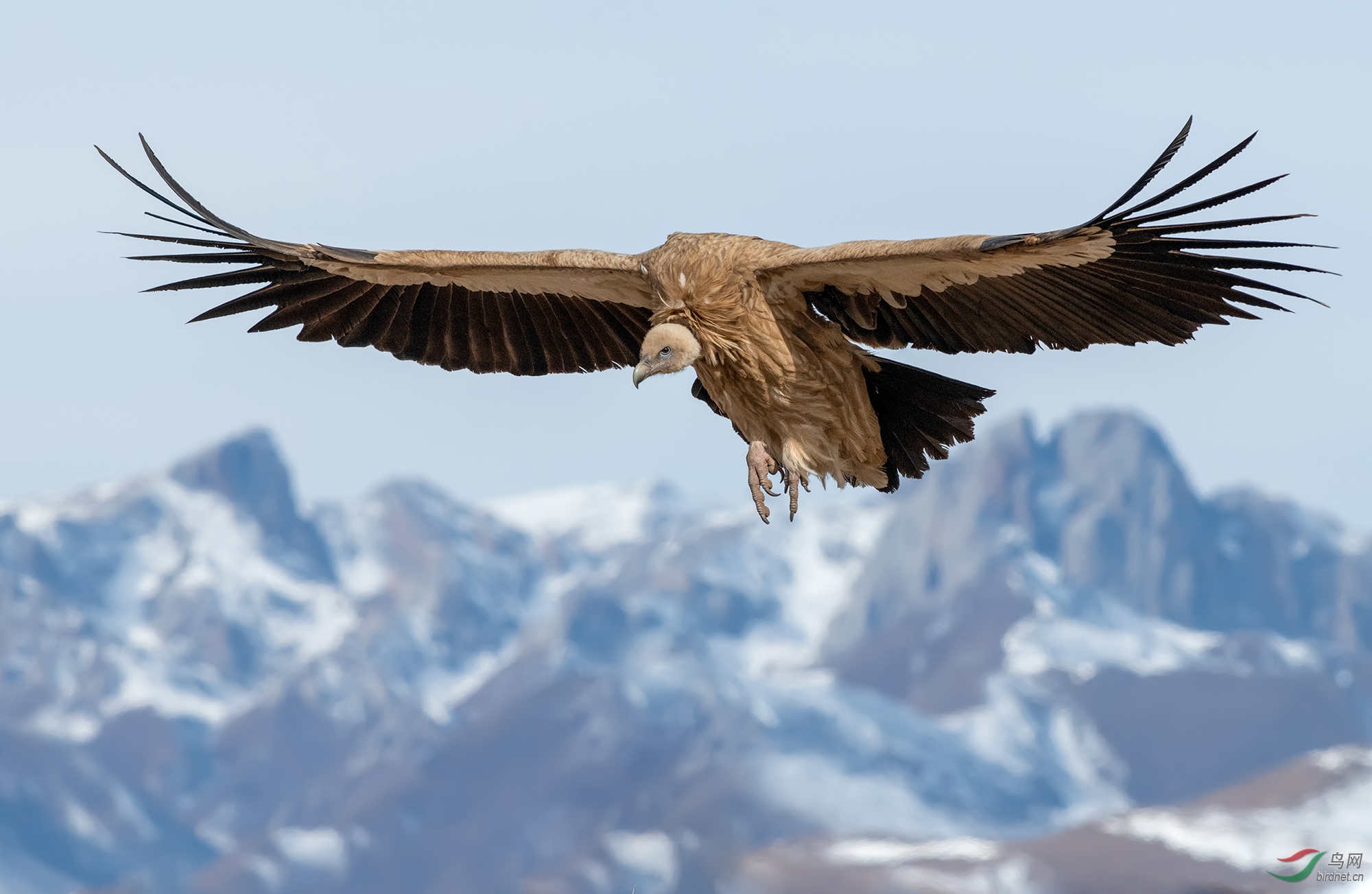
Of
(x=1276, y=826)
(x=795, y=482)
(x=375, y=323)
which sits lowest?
(x=795, y=482)

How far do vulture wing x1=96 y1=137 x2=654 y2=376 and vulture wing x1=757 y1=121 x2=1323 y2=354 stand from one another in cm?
179

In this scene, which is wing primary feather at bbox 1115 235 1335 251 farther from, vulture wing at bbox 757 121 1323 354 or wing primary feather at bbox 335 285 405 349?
wing primary feather at bbox 335 285 405 349

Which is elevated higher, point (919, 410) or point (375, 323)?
point (375, 323)

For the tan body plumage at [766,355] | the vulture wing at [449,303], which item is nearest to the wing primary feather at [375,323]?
the vulture wing at [449,303]

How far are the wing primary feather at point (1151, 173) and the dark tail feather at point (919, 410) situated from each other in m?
2.80

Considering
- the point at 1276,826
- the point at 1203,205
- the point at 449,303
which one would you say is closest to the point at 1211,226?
the point at 1203,205

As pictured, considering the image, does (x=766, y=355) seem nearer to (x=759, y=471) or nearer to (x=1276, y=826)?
(x=759, y=471)

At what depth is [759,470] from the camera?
455 inches

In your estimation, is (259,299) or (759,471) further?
(259,299)

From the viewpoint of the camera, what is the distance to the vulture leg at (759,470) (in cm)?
1144

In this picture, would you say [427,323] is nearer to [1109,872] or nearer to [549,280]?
[549,280]

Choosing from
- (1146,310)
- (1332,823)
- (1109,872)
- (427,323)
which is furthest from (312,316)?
(1109,872)

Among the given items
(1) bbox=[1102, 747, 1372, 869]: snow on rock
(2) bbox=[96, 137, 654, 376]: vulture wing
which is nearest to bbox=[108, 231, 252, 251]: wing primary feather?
(2) bbox=[96, 137, 654, 376]: vulture wing

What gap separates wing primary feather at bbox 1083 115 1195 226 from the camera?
898 cm
